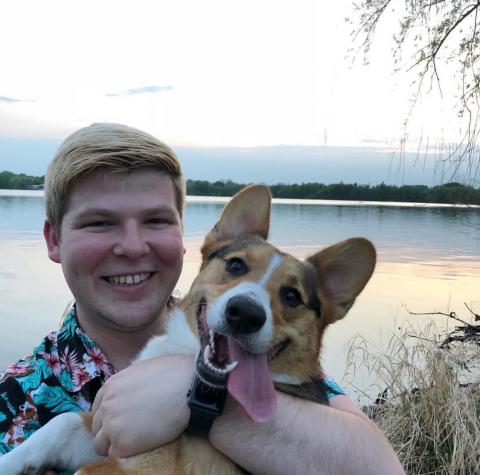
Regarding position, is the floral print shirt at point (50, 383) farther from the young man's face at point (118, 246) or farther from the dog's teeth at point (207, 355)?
the dog's teeth at point (207, 355)

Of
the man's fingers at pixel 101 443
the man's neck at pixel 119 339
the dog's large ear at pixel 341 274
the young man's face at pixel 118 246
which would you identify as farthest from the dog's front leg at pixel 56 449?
the dog's large ear at pixel 341 274

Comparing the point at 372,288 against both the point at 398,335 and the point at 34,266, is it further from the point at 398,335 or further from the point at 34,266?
the point at 34,266

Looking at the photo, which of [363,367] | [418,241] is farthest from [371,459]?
[418,241]

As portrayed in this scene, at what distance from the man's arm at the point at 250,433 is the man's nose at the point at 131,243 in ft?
2.36

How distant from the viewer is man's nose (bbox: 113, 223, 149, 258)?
2949mm

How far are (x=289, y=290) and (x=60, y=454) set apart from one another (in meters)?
1.33

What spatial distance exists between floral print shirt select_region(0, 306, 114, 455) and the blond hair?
63 centimetres

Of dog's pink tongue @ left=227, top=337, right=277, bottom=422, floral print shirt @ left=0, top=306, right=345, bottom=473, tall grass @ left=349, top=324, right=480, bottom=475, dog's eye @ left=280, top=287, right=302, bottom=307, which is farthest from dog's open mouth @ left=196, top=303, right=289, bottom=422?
tall grass @ left=349, top=324, right=480, bottom=475

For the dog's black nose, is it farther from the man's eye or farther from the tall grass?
the tall grass

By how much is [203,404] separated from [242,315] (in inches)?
16.6

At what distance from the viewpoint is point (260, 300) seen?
269 centimetres

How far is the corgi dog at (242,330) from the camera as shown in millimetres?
2443

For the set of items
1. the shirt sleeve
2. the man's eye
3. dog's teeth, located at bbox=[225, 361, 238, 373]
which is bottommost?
the shirt sleeve

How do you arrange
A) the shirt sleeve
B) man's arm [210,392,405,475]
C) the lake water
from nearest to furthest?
1. man's arm [210,392,405,475]
2. the shirt sleeve
3. the lake water
